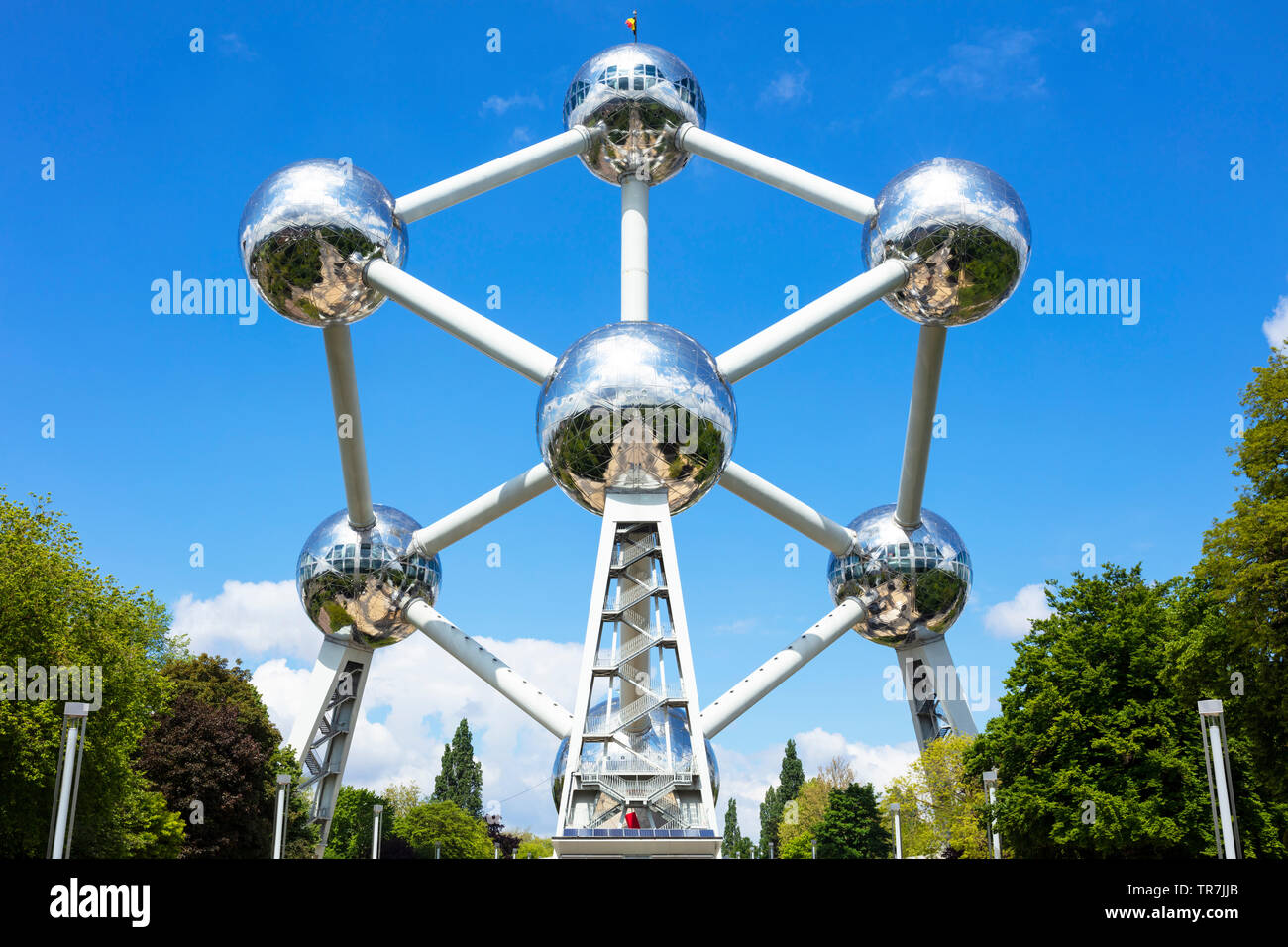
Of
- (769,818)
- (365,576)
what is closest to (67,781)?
(365,576)

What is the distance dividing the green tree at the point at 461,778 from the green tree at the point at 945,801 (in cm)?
3496

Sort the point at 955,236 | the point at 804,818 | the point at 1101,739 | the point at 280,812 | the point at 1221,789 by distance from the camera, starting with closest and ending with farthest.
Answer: the point at 1221,789
the point at 955,236
the point at 1101,739
the point at 280,812
the point at 804,818

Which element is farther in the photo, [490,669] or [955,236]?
[490,669]

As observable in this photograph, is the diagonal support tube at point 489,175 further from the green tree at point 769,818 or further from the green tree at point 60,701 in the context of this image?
the green tree at point 769,818

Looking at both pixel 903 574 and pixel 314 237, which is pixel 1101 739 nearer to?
pixel 903 574

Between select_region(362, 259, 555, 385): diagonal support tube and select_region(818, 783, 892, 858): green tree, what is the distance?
35029mm

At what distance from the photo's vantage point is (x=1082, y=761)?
2142cm

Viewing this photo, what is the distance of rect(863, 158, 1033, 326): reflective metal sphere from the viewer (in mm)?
20125

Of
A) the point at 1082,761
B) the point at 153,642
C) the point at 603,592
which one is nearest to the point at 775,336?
the point at 603,592

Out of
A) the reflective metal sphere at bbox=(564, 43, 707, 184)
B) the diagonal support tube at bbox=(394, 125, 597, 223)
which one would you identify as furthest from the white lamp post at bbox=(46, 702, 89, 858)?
the reflective metal sphere at bbox=(564, 43, 707, 184)

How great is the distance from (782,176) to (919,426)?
5.41m

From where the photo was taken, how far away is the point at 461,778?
67438 mm

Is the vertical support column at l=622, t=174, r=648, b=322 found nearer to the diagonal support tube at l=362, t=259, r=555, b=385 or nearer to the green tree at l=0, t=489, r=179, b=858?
the diagonal support tube at l=362, t=259, r=555, b=385

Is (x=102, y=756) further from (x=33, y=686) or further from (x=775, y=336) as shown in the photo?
(x=775, y=336)
